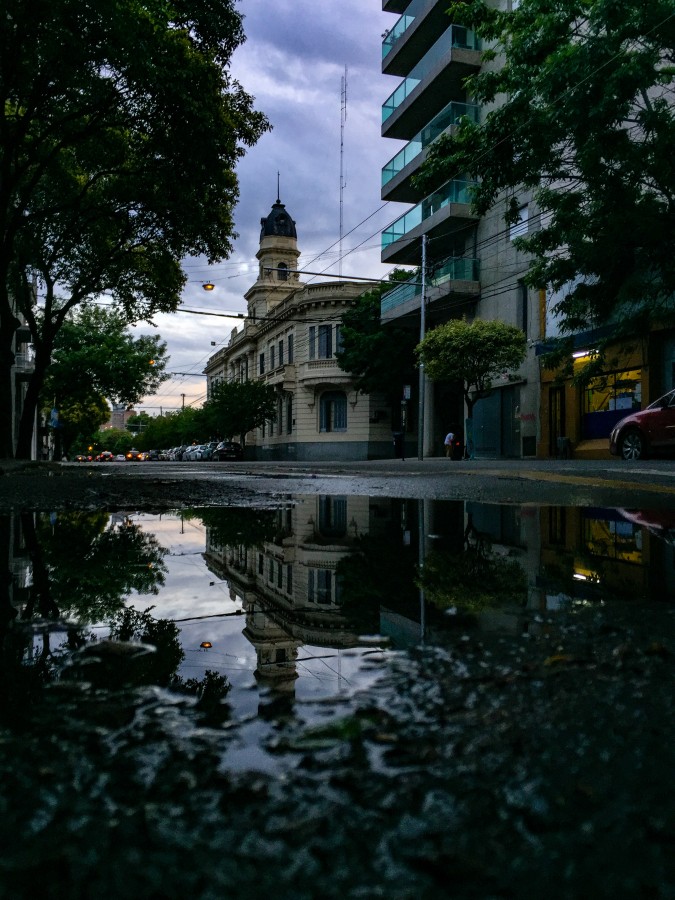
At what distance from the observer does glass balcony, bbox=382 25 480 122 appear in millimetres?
24297

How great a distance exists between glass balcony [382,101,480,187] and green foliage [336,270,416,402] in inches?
209

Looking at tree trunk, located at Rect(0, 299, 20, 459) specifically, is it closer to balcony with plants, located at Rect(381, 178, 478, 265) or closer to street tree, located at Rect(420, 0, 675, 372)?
street tree, located at Rect(420, 0, 675, 372)

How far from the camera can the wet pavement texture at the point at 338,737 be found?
1.87 feet

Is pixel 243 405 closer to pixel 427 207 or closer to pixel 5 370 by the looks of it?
pixel 427 207

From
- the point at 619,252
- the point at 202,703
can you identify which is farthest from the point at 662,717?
the point at 619,252

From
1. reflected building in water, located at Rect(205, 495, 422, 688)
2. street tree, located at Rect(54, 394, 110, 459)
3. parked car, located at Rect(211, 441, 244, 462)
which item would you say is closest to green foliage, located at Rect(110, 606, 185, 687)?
reflected building in water, located at Rect(205, 495, 422, 688)

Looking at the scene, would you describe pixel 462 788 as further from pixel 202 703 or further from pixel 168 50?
pixel 168 50

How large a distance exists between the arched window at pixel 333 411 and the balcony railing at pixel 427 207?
1209 cm

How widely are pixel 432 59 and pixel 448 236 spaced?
22.3ft

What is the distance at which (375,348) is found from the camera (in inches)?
1287

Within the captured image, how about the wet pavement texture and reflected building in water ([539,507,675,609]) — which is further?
reflected building in water ([539,507,675,609])

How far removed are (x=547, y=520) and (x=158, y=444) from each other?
103 m

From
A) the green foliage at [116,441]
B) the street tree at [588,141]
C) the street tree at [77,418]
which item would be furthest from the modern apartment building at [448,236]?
the green foliage at [116,441]

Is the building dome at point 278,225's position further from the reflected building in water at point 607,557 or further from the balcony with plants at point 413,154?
the reflected building in water at point 607,557
